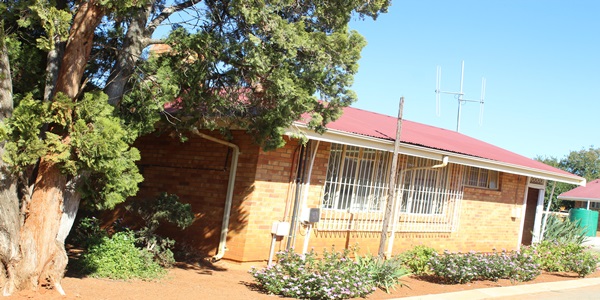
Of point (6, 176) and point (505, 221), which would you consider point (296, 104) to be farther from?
point (505, 221)

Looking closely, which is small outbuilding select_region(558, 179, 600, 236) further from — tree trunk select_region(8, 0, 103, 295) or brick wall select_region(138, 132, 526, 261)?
tree trunk select_region(8, 0, 103, 295)

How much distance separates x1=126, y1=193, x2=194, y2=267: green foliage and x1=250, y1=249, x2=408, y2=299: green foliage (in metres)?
1.43

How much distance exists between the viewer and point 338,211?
12672 millimetres

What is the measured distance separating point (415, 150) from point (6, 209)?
325 inches

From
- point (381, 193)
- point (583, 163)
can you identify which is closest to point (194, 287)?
point (381, 193)

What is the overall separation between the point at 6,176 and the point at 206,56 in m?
2.98

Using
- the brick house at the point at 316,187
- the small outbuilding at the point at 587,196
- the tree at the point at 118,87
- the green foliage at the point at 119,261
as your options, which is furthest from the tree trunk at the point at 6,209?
the small outbuilding at the point at 587,196

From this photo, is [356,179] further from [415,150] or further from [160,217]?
[160,217]

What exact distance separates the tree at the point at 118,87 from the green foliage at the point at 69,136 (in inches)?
0.5

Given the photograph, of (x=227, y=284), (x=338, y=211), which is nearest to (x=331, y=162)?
(x=338, y=211)

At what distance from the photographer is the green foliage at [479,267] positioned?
11.6 m

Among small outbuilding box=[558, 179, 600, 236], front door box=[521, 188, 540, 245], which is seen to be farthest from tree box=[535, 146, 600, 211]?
front door box=[521, 188, 540, 245]

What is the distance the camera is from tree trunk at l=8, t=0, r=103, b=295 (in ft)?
24.3

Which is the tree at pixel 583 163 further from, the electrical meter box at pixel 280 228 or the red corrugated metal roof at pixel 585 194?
the electrical meter box at pixel 280 228
